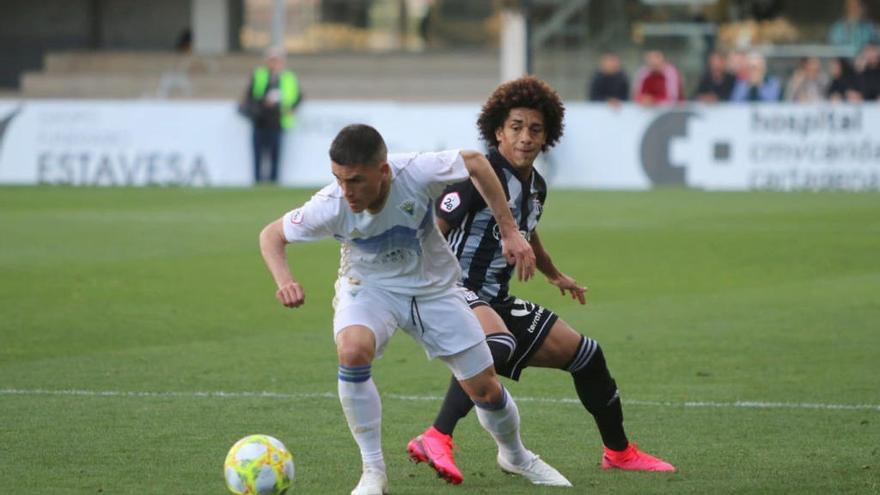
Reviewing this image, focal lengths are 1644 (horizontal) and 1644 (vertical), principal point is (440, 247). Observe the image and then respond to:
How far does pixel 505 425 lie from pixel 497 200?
968mm

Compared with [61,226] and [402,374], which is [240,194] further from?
[402,374]

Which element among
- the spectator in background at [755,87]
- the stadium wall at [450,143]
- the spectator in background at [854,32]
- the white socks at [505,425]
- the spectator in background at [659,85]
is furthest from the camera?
the spectator in background at [854,32]

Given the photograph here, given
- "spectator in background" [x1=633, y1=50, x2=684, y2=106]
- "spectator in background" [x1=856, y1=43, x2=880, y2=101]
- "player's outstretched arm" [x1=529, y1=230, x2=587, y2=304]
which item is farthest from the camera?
"spectator in background" [x1=633, y1=50, x2=684, y2=106]

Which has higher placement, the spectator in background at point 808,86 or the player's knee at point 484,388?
the spectator in background at point 808,86

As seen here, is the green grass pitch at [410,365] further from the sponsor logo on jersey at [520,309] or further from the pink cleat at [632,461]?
the sponsor logo on jersey at [520,309]

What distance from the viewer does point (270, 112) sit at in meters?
26.7

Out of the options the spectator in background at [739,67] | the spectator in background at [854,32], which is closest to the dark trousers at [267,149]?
the spectator in background at [739,67]

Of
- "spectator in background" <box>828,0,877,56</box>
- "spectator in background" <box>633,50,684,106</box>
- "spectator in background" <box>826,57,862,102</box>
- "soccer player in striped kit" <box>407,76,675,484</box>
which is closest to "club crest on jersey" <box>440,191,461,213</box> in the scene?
"soccer player in striped kit" <box>407,76,675,484</box>

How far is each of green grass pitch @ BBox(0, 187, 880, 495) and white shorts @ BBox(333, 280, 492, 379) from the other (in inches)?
23.2

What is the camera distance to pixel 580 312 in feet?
42.2

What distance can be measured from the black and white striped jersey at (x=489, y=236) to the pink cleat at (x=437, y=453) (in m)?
0.64

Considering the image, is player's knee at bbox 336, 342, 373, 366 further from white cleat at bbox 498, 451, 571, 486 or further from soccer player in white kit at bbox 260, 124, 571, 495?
white cleat at bbox 498, 451, 571, 486

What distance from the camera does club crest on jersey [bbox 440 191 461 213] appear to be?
6.97 meters

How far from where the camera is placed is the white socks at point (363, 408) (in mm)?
6359
